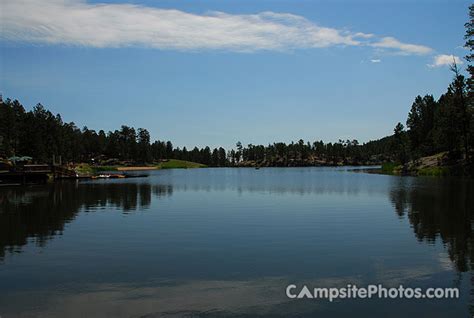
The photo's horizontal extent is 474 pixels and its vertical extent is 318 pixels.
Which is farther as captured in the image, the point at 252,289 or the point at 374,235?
the point at 374,235

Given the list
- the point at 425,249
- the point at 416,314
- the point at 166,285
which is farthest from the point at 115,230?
the point at 416,314

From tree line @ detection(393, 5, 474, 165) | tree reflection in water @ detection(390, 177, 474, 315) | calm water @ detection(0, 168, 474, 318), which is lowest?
calm water @ detection(0, 168, 474, 318)

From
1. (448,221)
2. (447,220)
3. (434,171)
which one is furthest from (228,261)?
(434,171)

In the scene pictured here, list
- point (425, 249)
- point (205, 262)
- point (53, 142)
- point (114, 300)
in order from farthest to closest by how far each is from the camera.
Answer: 1. point (53, 142)
2. point (425, 249)
3. point (205, 262)
4. point (114, 300)

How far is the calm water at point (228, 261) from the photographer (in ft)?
43.4

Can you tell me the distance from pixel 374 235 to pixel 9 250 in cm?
1989

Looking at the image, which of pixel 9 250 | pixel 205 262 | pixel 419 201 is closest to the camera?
pixel 205 262

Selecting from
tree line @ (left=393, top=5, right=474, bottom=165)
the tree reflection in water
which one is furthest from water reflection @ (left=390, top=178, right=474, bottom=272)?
tree line @ (left=393, top=5, right=474, bottom=165)

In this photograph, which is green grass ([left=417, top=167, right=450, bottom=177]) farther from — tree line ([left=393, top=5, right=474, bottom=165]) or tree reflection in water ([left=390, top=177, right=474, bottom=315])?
tree reflection in water ([left=390, top=177, right=474, bottom=315])

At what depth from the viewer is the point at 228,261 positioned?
1906 centimetres

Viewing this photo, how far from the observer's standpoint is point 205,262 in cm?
1905

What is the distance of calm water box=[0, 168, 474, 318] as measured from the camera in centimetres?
1322

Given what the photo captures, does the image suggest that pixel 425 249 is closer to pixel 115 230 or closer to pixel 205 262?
pixel 205 262

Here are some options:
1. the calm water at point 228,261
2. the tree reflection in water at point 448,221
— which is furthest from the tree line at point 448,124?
the calm water at point 228,261
